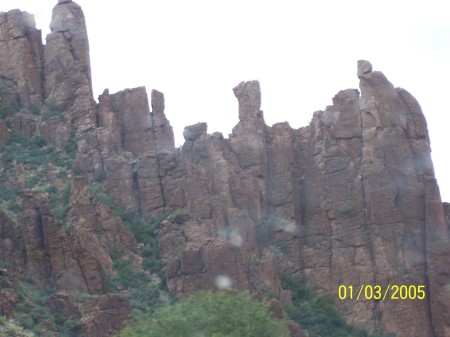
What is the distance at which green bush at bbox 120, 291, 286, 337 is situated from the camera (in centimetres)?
Result: 8850

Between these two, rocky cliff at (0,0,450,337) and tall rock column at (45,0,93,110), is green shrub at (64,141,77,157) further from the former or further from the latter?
tall rock column at (45,0,93,110)

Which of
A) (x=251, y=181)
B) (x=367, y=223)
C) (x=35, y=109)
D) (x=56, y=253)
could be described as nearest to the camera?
(x=56, y=253)

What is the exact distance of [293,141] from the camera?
121750 millimetres

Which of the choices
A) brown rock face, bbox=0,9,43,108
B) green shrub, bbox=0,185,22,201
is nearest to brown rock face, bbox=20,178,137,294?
green shrub, bbox=0,185,22,201

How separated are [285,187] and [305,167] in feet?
5.50

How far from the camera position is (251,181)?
120m

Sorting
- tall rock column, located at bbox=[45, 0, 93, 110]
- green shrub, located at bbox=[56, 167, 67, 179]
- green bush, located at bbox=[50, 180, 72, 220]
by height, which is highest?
tall rock column, located at bbox=[45, 0, 93, 110]

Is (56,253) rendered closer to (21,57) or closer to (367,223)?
(367,223)

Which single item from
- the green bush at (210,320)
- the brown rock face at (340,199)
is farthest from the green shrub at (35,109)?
the green bush at (210,320)

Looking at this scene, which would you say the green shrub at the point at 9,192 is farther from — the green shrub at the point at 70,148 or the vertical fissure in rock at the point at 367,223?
the vertical fissure in rock at the point at 367,223

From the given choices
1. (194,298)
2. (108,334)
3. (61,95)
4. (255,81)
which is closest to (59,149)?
(61,95)
